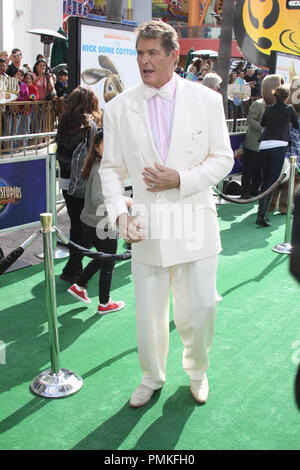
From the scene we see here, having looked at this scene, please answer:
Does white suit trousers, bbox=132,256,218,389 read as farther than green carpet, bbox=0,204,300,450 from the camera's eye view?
Yes

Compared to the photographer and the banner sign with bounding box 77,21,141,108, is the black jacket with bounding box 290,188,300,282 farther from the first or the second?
the photographer

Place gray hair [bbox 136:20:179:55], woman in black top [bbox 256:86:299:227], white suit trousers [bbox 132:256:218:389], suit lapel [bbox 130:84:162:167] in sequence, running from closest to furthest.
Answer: gray hair [bbox 136:20:179:55], suit lapel [bbox 130:84:162:167], white suit trousers [bbox 132:256:218:389], woman in black top [bbox 256:86:299:227]

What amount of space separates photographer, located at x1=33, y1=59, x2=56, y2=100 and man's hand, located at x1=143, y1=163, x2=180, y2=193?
8.43 meters

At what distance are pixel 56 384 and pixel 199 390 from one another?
0.93 m

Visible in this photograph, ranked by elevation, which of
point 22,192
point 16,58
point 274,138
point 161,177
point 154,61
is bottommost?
point 22,192

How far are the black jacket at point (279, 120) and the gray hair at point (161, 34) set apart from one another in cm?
485

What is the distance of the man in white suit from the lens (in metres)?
2.91

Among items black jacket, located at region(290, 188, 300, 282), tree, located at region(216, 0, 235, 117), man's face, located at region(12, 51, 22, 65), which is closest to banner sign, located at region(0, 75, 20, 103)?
man's face, located at region(12, 51, 22, 65)

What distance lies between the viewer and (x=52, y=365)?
354 centimetres

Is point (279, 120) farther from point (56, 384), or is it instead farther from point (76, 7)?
point (76, 7)

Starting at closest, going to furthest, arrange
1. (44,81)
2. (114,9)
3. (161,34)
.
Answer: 1. (161,34)
2. (114,9)
3. (44,81)

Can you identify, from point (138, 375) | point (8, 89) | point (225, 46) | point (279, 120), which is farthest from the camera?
point (225, 46)

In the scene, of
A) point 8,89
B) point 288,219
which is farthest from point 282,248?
point 8,89
